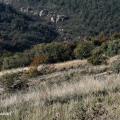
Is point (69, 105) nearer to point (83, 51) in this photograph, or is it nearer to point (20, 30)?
point (83, 51)

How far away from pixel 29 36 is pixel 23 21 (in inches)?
397

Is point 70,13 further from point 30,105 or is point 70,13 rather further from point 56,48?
point 30,105

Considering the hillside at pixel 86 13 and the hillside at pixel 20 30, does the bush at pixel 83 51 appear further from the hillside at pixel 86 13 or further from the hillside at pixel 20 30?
the hillside at pixel 86 13

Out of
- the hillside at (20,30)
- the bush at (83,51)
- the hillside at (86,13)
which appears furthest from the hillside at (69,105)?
the hillside at (86,13)

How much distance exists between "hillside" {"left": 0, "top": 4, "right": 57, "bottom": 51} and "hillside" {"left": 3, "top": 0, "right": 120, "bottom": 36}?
17.7ft

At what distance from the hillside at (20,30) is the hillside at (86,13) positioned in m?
5.39

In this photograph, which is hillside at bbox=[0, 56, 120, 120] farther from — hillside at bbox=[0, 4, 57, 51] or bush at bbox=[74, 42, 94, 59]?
hillside at bbox=[0, 4, 57, 51]

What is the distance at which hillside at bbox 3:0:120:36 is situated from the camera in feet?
321

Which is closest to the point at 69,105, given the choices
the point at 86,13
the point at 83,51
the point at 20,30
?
the point at 83,51

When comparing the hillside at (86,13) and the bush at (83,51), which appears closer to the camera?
the bush at (83,51)

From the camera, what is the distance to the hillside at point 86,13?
97.8 meters

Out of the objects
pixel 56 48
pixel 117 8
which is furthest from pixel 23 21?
pixel 56 48

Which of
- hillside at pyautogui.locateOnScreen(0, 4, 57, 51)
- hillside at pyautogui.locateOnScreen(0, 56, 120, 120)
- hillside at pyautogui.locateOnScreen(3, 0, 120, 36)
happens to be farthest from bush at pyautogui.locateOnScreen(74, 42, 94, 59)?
hillside at pyautogui.locateOnScreen(3, 0, 120, 36)

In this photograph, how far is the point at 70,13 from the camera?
4429 inches
